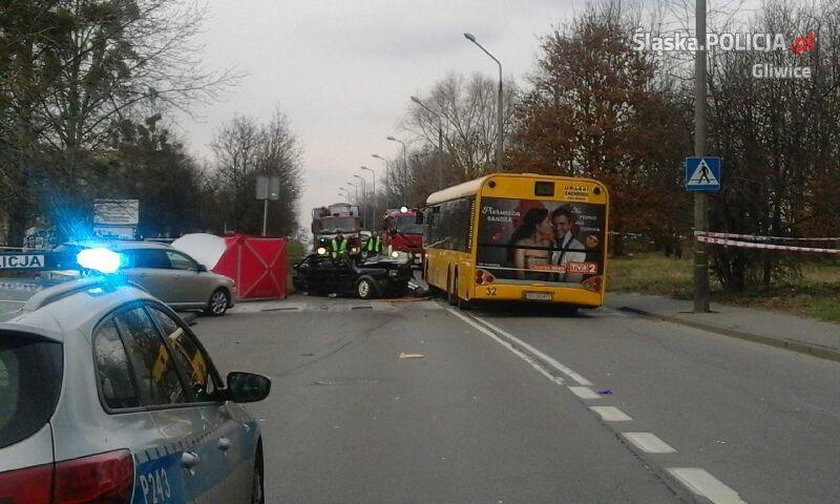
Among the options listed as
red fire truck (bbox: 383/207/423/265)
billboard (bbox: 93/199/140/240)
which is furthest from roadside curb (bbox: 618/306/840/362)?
red fire truck (bbox: 383/207/423/265)

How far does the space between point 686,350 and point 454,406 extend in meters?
6.27

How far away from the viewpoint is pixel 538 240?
21.1 meters

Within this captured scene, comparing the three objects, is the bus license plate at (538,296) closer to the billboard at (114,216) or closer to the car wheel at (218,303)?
the car wheel at (218,303)

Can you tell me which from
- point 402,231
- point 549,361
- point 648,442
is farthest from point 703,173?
point 402,231

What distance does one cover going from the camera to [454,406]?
31.9 feet

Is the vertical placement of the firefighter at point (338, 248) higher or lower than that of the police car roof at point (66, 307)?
lower

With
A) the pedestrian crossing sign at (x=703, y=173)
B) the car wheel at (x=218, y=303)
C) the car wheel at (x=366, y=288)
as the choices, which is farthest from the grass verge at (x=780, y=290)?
the car wheel at (x=218, y=303)

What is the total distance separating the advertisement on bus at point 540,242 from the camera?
2106 centimetres

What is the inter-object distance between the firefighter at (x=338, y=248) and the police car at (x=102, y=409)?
2396 cm

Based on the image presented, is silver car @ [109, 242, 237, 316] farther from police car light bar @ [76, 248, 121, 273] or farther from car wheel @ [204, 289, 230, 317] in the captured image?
police car light bar @ [76, 248, 121, 273]

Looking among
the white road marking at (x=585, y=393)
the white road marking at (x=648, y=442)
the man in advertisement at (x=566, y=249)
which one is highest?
the man in advertisement at (x=566, y=249)

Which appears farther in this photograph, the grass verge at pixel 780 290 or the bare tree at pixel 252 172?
the bare tree at pixel 252 172

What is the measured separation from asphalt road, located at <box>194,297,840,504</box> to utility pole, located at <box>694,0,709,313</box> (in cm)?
359
